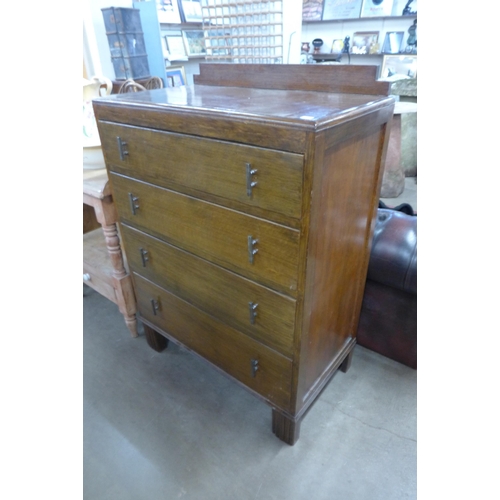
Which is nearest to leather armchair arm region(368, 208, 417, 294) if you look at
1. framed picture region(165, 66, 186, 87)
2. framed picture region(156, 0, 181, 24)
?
framed picture region(165, 66, 186, 87)

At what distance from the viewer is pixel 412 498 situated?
1.05 meters

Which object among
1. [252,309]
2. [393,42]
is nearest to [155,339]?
[252,309]

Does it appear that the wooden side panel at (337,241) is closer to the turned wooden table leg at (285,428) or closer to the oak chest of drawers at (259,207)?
the oak chest of drawers at (259,207)

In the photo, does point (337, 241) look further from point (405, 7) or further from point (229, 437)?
point (405, 7)

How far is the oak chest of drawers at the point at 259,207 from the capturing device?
76 centimetres

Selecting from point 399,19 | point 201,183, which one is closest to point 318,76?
point 201,183

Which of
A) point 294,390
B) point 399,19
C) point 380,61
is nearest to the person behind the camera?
point 294,390

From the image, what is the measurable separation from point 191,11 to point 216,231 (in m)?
5.09

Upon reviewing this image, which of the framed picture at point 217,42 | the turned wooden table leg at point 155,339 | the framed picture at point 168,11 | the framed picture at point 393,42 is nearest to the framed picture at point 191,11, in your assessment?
the framed picture at point 168,11

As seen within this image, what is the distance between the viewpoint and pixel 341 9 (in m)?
4.98
